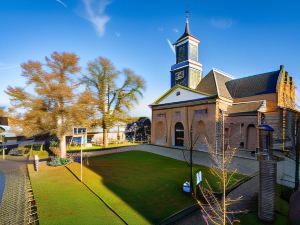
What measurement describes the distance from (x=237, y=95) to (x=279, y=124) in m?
7.18

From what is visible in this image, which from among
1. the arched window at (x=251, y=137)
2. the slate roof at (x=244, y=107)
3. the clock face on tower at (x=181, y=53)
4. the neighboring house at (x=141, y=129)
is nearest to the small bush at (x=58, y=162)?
the slate roof at (x=244, y=107)

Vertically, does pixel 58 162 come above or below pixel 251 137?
below

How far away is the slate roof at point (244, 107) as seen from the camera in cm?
2569

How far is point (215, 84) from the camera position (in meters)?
29.8

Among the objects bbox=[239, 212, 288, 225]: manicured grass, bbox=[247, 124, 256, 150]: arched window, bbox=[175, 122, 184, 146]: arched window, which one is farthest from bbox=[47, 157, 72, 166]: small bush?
bbox=[247, 124, 256, 150]: arched window

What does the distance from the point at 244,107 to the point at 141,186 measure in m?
20.1

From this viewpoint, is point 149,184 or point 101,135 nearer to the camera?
point 149,184

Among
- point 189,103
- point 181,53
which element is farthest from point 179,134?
point 181,53

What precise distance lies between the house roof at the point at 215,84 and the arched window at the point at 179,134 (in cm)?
685

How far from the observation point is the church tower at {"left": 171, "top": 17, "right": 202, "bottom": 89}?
Result: 112 ft

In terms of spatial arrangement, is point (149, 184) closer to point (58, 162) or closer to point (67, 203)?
point (67, 203)

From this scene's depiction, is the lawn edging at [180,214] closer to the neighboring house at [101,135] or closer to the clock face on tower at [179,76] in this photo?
the neighboring house at [101,135]

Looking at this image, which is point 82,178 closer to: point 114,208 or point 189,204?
point 114,208

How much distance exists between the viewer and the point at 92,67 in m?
33.3
